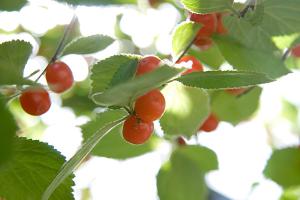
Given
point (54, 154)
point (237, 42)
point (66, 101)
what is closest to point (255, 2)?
point (237, 42)

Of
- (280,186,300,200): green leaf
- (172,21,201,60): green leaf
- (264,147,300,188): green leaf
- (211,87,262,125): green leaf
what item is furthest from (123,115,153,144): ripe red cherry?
(280,186,300,200): green leaf

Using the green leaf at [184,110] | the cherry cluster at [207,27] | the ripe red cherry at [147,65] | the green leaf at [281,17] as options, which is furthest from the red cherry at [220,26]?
the ripe red cherry at [147,65]

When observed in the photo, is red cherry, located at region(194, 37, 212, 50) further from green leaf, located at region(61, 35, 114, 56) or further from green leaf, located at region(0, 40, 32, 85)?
green leaf, located at region(0, 40, 32, 85)

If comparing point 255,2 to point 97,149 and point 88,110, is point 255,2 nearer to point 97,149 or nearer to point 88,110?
point 97,149

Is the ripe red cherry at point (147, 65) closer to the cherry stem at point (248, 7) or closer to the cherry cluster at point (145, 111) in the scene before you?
the cherry cluster at point (145, 111)

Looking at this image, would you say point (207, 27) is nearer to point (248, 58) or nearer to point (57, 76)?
point (248, 58)

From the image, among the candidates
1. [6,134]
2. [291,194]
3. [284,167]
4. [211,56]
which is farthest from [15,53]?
[291,194]

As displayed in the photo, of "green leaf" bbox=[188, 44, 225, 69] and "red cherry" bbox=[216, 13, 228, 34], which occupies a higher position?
"red cherry" bbox=[216, 13, 228, 34]

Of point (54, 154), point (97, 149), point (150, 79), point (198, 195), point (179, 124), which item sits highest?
point (150, 79)
